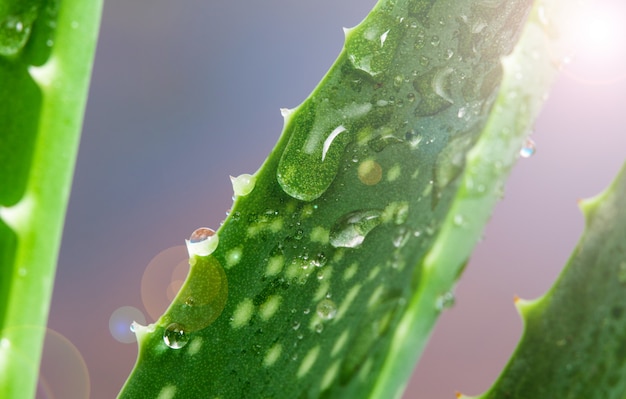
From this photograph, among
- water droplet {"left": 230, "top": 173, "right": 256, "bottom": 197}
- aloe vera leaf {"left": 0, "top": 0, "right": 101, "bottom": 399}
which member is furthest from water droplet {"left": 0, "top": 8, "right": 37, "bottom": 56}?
water droplet {"left": 230, "top": 173, "right": 256, "bottom": 197}

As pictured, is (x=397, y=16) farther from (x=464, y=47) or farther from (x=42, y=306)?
(x=42, y=306)

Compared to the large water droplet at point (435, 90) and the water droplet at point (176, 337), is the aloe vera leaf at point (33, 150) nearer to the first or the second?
the water droplet at point (176, 337)

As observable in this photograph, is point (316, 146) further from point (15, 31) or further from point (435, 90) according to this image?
point (15, 31)

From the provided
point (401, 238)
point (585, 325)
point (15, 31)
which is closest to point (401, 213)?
point (401, 238)

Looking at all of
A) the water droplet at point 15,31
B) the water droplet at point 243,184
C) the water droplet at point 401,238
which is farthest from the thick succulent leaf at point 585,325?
the water droplet at point 15,31

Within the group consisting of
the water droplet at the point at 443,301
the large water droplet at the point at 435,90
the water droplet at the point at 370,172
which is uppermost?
the large water droplet at the point at 435,90

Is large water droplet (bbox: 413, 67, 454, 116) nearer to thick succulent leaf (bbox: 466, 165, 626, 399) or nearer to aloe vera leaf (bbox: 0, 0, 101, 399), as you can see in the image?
thick succulent leaf (bbox: 466, 165, 626, 399)
